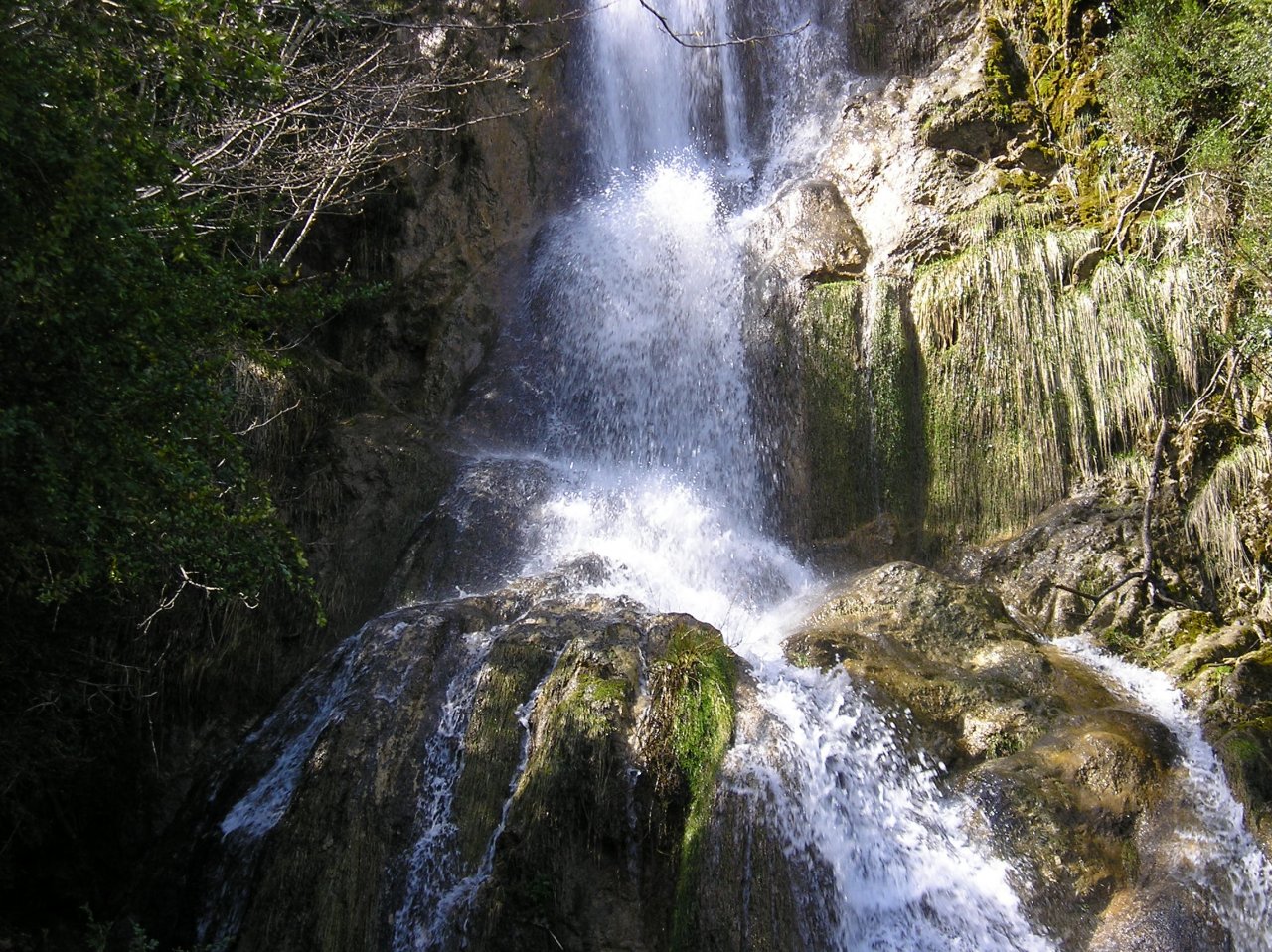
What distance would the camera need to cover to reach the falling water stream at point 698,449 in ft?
16.9

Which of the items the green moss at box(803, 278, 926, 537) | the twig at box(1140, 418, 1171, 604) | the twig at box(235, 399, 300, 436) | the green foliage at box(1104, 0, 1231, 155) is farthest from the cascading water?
the green foliage at box(1104, 0, 1231, 155)

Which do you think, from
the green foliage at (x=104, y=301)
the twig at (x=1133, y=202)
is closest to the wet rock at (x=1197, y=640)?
the twig at (x=1133, y=202)

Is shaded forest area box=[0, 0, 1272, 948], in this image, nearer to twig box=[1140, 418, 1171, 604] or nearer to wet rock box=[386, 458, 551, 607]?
twig box=[1140, 418, 1171, 604]

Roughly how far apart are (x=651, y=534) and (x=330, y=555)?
8.78 ft

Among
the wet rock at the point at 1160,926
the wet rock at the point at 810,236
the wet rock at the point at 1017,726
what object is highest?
the wet rock at the point at 810,236

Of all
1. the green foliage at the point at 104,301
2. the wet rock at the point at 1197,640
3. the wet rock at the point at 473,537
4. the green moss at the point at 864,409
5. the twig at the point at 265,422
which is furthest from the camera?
the green moss at the point at 864,409

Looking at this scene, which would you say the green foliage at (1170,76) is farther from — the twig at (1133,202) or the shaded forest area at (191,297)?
the twig at (1133,202)

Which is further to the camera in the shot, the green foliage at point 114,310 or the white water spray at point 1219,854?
the white water spray at point 1219,854

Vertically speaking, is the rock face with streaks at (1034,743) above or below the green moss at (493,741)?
below

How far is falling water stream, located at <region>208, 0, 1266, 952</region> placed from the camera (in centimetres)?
516

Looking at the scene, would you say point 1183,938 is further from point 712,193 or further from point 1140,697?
point 712,193

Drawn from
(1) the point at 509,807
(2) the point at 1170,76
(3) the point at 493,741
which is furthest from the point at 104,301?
(2) the point at 1170,76

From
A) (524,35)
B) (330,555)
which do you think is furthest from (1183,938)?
(524,35)

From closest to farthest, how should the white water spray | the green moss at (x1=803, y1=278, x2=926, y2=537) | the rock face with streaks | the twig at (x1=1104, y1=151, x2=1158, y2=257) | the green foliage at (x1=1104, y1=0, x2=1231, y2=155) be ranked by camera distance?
the white water spray → the rock face with streaks → the green foliage at (x1=1104, y1=0, x2=1231, y2=155) → the twig at (x1=1104, y1=151, x2=1158, y2=257) → the green moss at (x1=803, y1=278, x2=926, y2=537)
